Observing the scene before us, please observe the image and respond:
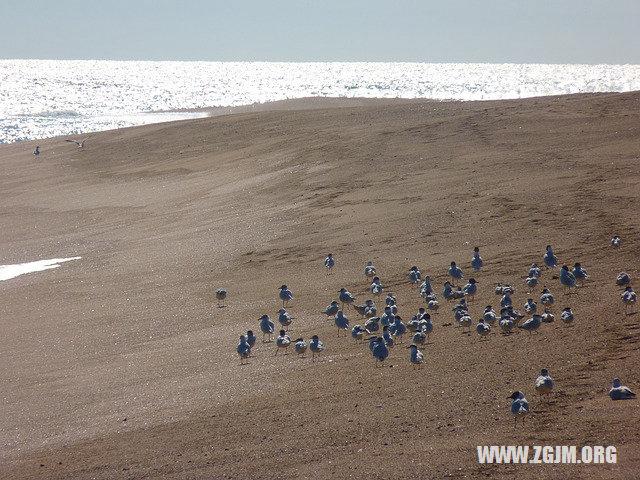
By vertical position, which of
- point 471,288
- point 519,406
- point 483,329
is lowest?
point 519,406

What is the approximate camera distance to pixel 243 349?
583 inches

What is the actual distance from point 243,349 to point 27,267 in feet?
40.8

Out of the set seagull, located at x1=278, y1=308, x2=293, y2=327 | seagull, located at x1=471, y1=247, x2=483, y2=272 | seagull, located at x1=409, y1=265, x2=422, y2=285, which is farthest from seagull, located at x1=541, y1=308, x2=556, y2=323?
seagull, located at x1=278, y1=308, x2=293, y2=327

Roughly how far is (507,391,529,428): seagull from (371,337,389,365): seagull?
3.02 m

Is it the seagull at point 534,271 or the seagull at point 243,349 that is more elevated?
the seagull at point 534,271

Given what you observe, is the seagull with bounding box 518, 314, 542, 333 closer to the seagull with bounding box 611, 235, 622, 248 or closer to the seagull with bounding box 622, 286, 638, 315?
the seagull with bounding box 622, 286, 638, 315

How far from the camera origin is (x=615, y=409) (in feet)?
34.2

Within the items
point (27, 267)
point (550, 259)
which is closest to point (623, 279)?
point (550, 259)

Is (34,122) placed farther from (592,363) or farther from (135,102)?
(592,363)

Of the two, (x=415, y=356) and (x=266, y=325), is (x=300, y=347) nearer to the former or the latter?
(x=266, y=325)

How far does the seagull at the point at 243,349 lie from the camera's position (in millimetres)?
14812

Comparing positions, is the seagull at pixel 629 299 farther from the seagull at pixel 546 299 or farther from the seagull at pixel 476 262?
the seagull at pixel 476 262

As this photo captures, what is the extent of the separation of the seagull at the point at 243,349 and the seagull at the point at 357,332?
5.68 feet

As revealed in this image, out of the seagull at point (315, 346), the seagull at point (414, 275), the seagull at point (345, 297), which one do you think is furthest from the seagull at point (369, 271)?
the seagull at point (315, 346)
